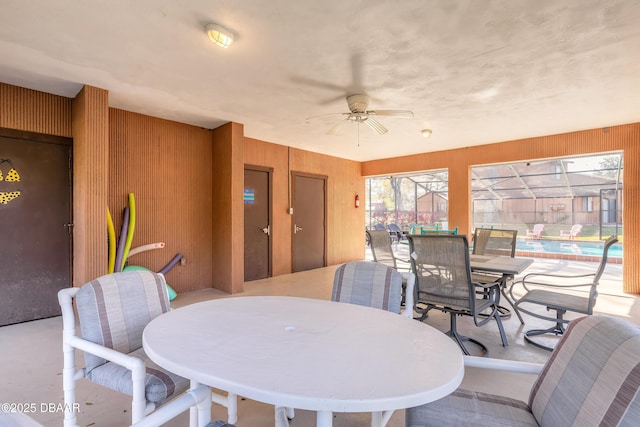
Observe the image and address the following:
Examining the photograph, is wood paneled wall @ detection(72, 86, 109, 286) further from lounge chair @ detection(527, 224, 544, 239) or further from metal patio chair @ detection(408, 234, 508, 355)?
Answer: lounge chair @ detection(527, 224, 544, 239)

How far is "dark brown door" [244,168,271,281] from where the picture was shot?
19.0ft

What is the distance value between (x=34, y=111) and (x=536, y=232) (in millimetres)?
12912

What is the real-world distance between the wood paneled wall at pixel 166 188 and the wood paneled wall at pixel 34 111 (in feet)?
1.68

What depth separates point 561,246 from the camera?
959 cm

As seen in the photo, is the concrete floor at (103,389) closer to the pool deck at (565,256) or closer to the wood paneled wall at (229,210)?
the wood paneled wall at (229,210)

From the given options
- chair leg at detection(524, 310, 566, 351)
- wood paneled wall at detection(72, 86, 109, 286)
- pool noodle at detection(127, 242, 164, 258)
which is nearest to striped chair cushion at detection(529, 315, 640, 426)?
chair leg at detection(524, 310, 566, 351)

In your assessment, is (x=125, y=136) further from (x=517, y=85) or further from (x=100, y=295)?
(x=517, y=85)

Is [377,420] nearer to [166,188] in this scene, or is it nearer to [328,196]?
[166,188]

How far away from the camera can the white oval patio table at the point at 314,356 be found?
34.9 inches

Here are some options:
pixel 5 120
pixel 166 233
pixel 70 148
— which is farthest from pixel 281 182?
pixel 5 120

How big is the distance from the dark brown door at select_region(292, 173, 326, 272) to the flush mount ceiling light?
4.23 m

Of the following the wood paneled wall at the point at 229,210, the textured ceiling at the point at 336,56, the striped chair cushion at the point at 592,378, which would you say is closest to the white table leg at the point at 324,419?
the striped chair cushion at the point at 592,378

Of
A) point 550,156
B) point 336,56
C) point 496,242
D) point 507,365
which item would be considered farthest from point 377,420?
point 550,156

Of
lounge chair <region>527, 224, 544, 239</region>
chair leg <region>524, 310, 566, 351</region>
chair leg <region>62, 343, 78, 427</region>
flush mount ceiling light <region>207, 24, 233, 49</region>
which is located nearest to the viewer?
chair leg <region>62, 343, 78, 427</region>
